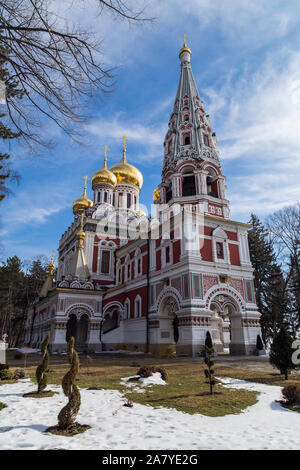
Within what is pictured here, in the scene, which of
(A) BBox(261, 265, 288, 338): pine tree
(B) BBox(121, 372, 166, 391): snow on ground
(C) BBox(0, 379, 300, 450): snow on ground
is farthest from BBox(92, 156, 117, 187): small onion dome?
(C) BBox(0, 379, 300, 450): snow on ground

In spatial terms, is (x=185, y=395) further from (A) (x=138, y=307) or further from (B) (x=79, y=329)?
(B) (x=79, y=329)

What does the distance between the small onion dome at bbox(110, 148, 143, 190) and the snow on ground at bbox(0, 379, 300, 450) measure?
32616 mm

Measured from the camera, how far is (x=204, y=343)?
17.2 meters

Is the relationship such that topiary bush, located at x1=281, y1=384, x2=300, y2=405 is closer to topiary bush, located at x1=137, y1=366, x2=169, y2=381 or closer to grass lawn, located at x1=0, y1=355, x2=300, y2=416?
grass lawn, located at x1=0, y1=355, x2=300, y2=416

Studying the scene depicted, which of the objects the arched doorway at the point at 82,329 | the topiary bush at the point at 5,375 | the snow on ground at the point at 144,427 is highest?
the arched doorway at the point at 82,329

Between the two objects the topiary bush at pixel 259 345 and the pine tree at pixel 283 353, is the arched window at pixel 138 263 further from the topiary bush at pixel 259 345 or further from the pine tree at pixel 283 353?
the pine tree at pixel 283 353

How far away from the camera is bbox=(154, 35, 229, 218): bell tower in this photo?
22.6 meters

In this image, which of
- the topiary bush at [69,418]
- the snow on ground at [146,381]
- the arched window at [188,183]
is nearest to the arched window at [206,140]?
the arched window at [188,183]

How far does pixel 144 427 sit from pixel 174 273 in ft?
48.8

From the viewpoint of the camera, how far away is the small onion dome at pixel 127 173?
37362 millimetres

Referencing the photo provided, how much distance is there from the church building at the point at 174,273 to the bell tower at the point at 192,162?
81 millimetres

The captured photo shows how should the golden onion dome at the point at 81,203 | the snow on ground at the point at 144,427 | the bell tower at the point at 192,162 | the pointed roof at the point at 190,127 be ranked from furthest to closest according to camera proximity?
the golden onion dome at the point at 81,203 < the pointed roof at the point at 190,127 < the bell tower at the point at 192,162 < the snow on ground at the point at 144,427

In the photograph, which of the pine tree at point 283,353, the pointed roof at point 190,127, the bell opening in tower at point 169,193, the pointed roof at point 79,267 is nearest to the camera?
the pine tree at point 283,353
